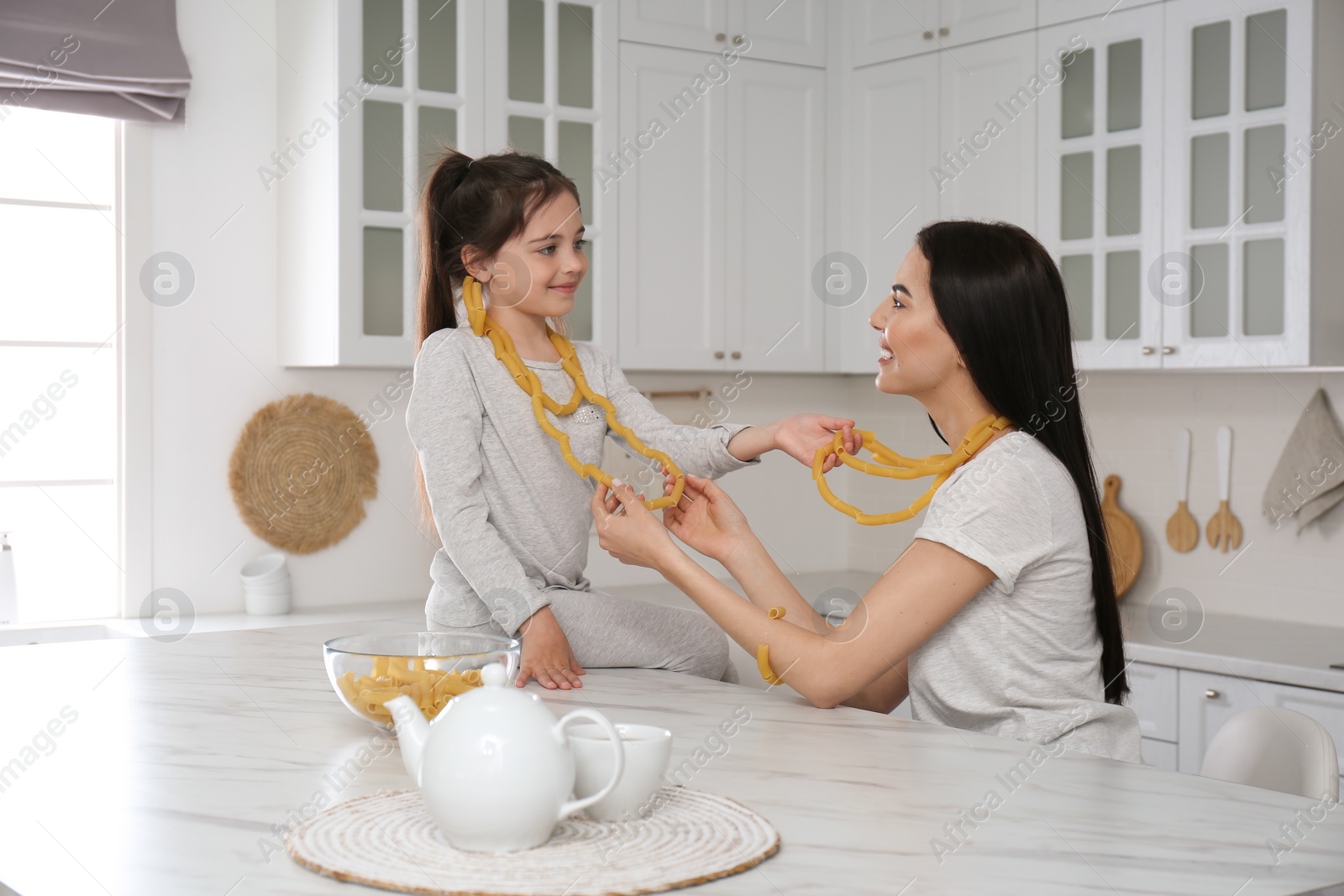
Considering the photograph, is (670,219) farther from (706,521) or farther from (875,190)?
(706,521)

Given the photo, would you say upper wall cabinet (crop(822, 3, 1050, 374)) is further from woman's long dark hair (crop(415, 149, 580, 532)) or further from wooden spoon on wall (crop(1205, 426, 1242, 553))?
woman's long dark hair (crop(415, 149, 580, 532))

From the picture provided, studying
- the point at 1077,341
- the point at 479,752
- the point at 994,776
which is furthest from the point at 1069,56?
the point at 479,752

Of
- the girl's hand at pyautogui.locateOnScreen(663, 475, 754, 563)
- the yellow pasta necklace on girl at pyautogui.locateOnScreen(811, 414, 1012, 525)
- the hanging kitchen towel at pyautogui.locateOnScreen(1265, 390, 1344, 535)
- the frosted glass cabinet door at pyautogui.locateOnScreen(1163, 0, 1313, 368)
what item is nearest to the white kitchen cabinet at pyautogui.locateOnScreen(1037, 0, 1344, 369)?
the frosted glass cabinet door at pyautogui.locateOnScreen(1163, 0, 1313, 368)

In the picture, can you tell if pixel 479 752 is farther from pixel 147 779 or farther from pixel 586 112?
pixel 586 112

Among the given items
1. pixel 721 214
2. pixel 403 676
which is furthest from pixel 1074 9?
pixel 403 676

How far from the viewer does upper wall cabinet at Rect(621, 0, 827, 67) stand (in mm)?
3385

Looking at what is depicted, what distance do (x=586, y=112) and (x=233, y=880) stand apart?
2.63m

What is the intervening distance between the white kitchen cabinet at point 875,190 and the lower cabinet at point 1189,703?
1.23 m

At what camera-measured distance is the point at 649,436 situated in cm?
208

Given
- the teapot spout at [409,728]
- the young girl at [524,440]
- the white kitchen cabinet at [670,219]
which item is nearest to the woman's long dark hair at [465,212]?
the young girl at [524,440]

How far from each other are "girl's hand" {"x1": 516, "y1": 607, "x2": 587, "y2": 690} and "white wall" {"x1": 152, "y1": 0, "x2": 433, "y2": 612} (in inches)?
67.6

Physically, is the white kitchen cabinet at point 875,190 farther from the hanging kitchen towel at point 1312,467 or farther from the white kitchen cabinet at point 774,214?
the hanging kitchen towel at point 1312,467

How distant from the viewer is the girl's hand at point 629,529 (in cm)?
166

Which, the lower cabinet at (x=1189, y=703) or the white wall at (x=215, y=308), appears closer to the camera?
the lower cabinet at (x=1189, y=703)
